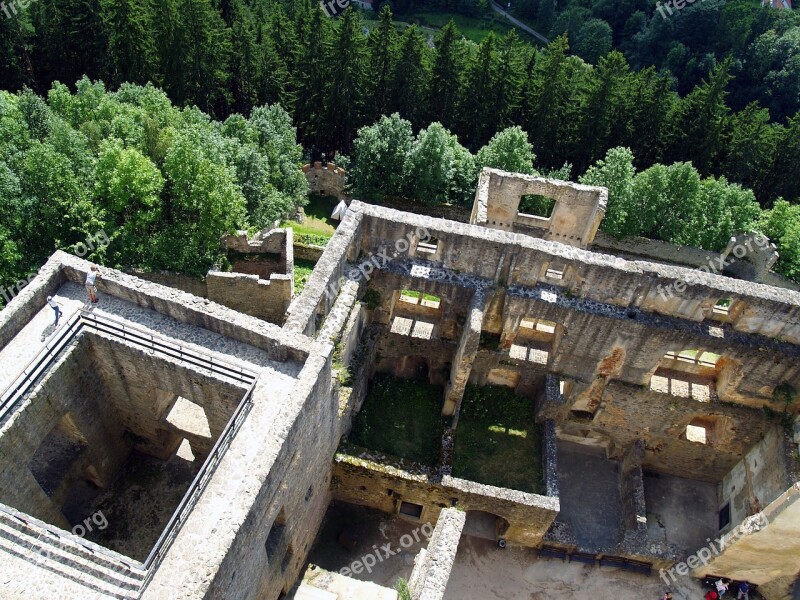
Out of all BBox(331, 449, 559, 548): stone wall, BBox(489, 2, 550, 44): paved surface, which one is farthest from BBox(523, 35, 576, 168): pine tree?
BBox(489, 2, 550, 44): paved surface

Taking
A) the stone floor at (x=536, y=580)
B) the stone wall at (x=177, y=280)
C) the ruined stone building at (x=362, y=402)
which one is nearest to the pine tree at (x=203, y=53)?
the stone wall at (x=177, y=280)

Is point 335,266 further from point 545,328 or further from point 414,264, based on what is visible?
point 545,328

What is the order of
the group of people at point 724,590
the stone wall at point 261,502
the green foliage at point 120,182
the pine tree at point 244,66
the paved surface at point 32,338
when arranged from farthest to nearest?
the pine tree at point 244,66, the green foliage at point 120,182, the group of people at point 724,590, the paved surface at point 32,338, the stone wall at point 261,502

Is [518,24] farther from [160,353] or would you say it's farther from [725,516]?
[160,353]

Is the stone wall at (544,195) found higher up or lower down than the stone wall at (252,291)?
higher up

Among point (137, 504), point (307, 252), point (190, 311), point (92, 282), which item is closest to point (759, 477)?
point (190, 311)

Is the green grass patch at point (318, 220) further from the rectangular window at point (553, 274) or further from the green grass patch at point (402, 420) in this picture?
the rectangular window at point (553, 274)
